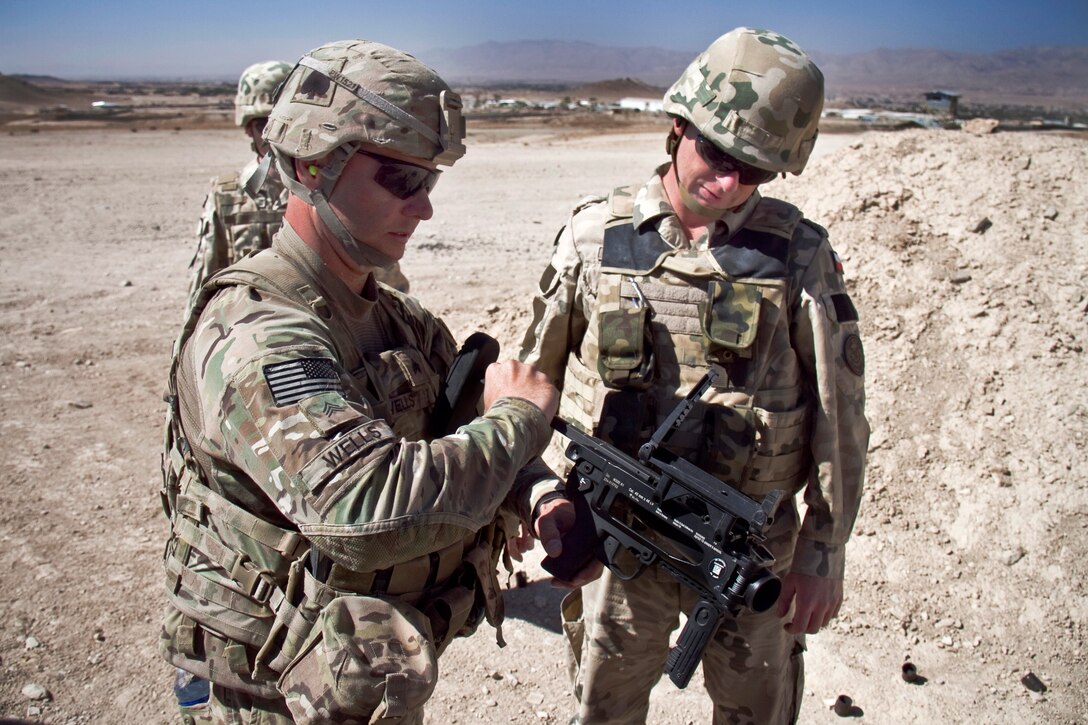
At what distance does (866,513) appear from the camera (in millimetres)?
4543

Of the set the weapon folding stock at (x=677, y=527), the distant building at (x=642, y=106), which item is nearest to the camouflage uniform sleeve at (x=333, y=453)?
the weapon folding stock at (x=677, y=527)

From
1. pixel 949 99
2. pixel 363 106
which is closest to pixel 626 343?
pixel 363 106

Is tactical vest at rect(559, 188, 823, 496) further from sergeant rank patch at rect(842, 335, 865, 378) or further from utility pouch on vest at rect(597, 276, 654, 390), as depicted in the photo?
sergeant rank patch at rect(842, 335, 865, 378)

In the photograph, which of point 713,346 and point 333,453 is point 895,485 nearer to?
point 713,346

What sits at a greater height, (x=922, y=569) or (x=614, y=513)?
(x=614, y=513)

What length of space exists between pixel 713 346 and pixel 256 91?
11.1ft

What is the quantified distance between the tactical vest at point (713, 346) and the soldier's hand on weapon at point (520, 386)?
2.29 feet

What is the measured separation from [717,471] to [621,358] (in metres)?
0.47

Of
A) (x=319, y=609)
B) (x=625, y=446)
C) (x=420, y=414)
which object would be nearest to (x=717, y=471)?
(x=625, y=446)

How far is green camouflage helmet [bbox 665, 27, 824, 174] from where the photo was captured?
95.5 inches

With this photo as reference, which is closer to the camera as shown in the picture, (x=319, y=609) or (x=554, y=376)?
(x=319, y=609)

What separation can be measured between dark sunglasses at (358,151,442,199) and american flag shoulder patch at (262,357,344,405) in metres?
0.51

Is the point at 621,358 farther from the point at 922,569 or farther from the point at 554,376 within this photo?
the point at 922,569

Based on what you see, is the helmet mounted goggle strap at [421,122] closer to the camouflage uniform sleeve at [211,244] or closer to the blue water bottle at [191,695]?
the blue water bottle at [191,695]
